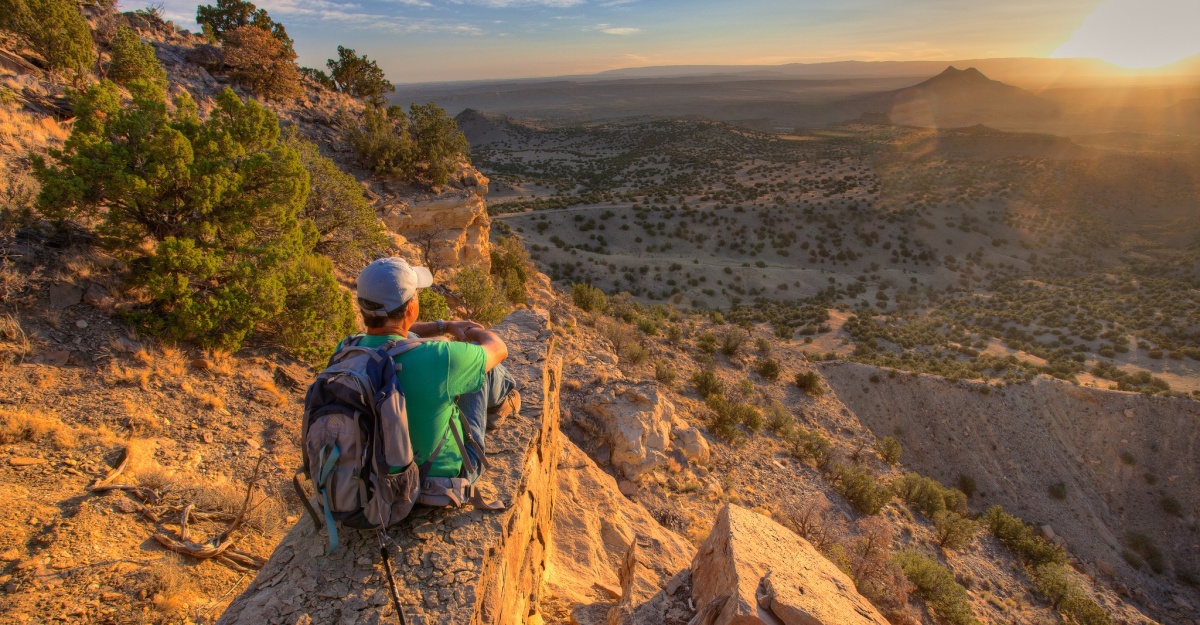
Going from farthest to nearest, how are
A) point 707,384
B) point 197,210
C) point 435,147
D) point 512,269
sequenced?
point 512,269 < point 435,147 < point 707,384 < point 197,210

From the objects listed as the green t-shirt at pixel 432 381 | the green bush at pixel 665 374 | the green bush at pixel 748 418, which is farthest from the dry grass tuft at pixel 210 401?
the green bush at pixel 748 418

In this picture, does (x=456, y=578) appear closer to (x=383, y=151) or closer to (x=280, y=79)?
(x=383, y=151)

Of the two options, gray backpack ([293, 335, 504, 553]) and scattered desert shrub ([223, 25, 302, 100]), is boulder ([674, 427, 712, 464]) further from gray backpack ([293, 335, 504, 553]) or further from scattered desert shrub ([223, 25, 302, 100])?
scattered desert shrub ([223, 25, 302, 100])

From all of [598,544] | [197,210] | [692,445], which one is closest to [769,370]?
[692,445]

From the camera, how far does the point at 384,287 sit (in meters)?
2.72

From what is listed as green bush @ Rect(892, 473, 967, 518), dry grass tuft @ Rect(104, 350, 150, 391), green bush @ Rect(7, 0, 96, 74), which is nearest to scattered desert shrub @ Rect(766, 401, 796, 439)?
green bush @ Rect(892, 473, 967, 518)

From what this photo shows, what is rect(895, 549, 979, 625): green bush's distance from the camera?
27.2 feet

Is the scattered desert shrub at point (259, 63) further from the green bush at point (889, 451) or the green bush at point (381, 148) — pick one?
the green bush at point (889, 451)

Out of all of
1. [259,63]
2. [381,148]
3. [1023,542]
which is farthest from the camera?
[259,63]

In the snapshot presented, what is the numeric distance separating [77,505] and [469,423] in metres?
3.33

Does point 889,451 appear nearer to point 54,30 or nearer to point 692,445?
point 692,445

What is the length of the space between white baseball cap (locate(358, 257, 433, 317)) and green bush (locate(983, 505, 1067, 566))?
49.0ft

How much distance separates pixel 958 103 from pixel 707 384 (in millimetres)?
144595

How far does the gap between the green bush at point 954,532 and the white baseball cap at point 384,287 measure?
12.7m
